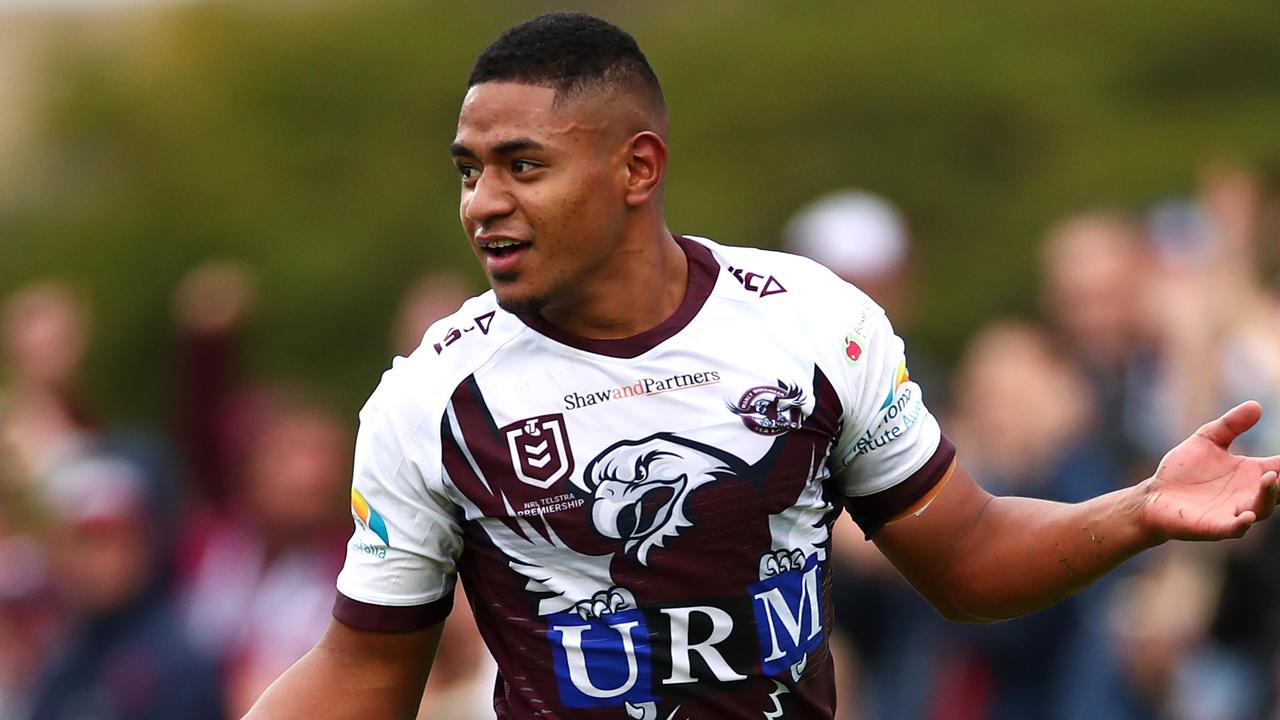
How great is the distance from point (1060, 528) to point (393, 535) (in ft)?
4.54

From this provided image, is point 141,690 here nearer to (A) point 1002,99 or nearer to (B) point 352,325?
(B) point 352,325

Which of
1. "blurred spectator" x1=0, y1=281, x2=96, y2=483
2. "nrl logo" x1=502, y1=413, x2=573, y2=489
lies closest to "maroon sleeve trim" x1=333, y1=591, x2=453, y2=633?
"nrl logo" x1=502, y1=413, x2=573, y2=489

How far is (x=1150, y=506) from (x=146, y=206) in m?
11.4

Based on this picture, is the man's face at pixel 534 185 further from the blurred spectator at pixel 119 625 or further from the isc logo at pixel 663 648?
the blurred spectator at pixel 119 625

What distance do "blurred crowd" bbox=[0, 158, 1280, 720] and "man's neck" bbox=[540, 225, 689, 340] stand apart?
347cm

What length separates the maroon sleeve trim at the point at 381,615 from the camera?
391 cm

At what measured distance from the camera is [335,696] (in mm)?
3951

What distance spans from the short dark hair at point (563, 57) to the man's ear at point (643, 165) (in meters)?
0.11

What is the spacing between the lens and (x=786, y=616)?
388 cm

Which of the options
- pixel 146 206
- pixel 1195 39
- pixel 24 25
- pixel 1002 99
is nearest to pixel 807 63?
pixel 1002 99

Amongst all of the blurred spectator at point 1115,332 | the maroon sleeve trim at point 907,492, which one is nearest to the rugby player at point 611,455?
the maroon sleeve trim at point 907,492

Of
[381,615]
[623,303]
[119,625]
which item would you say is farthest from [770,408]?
[119,625]

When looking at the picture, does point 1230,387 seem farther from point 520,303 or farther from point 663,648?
point 520,303

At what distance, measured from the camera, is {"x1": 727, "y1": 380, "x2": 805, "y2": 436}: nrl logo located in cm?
380
